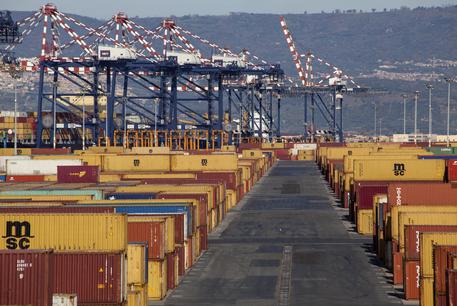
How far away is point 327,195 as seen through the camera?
4286 inches

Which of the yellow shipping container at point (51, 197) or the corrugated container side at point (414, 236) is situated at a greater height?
the yellow shipping container at point (51, 197)

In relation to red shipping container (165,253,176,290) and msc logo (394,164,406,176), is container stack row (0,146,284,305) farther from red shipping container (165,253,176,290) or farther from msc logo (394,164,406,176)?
msc logo (394,164,406,176)

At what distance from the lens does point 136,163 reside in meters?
100

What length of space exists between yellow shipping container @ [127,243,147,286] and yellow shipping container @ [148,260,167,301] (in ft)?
11.9

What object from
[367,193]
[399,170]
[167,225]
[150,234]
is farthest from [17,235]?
[399,170]

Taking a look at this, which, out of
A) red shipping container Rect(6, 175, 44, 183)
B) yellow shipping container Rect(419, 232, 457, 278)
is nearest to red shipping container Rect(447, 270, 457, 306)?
yellow shipping container Rect(419, 232, 457, 278)

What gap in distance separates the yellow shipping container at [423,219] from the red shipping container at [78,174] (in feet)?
111

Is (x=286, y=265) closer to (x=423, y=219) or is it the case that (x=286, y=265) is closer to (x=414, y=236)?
(x=423, y=219)

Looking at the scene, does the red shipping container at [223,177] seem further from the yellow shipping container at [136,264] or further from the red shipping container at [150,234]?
the yellow shipping container at [136,264]

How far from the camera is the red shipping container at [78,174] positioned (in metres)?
81.8

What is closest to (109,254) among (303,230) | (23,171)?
(303,230)

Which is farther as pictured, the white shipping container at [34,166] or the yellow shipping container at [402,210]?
the white shipping container at [34,166]

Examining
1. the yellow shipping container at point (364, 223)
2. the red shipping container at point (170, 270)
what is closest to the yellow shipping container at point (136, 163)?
the yellow shipping container at point (364, 223)

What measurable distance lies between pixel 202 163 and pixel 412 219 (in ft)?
174
